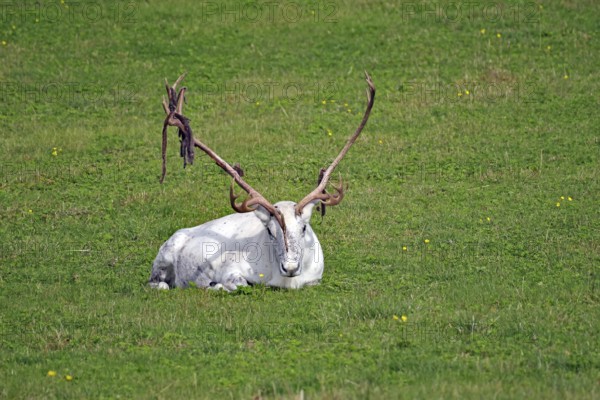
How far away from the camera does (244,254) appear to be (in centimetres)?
1397

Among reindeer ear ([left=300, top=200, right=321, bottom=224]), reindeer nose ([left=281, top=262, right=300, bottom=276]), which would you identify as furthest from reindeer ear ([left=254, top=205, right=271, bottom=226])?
reindeer nose ([left=281, top=262, right=300, bottom=276])

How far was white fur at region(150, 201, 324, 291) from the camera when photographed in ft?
43.4

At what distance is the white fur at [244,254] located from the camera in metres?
13.2

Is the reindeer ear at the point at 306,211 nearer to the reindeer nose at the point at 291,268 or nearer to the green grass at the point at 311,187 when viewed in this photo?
the reindeer nose at the point at 291,268

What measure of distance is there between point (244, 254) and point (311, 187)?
15.1 ft

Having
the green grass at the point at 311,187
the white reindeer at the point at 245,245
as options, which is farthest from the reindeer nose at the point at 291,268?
the green grass at the point at 311,187

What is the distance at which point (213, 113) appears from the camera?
22500 millimetres

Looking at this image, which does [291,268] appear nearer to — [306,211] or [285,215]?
[285,215]

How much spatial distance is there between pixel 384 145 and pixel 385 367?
34.6 ft

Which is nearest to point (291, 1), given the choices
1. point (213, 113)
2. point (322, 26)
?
point (322, 26)

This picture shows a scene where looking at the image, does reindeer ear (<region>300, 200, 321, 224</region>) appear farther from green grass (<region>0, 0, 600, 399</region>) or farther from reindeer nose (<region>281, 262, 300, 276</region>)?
green grass (<region>0, 0, 600, 399</region>)

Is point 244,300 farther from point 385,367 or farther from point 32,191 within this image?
point 32,191

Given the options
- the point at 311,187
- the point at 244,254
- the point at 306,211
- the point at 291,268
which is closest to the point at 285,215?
the point at 306,211

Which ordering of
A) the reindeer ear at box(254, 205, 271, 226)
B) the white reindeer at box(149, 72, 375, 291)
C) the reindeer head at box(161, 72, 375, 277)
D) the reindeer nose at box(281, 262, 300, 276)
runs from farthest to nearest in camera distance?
the reindeer ear at box(254, 205, 271, 226) < the white reindeer at box(149, 72, 375, 291) < the reindeer head at box(161, 72, 375, 277) < the reindeer nose at box(281, 262, 300, 276)
